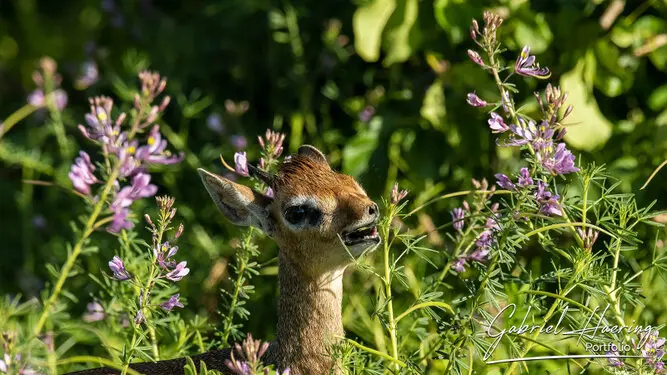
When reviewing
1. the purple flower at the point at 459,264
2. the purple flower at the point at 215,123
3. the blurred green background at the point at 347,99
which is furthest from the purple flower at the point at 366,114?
the purple flower at the point at 459,264

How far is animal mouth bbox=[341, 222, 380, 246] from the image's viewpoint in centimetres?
304

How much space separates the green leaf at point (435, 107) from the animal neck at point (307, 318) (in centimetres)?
136

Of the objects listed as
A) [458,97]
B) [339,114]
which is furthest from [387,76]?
[458,97]

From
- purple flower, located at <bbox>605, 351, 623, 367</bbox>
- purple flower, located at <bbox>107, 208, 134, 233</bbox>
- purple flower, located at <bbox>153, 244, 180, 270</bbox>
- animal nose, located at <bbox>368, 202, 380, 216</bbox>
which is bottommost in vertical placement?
purple flower, located at <bbox>605, 351, 623, 367</bbox>

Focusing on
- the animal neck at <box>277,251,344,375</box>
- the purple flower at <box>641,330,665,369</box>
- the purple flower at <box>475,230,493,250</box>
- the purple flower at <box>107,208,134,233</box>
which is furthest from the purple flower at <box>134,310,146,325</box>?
the purple flower at <box>641,330,665,369</box>

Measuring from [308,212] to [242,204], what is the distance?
0.23m

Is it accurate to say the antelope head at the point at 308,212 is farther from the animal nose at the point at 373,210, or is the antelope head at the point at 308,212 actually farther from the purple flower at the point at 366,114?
the purple flower at the point at 366,114

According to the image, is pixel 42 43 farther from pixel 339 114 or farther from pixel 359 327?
pixel 359 327

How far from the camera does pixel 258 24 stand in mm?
5500

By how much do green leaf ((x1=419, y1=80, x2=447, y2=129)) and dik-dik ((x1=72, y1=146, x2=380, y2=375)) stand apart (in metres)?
1.16

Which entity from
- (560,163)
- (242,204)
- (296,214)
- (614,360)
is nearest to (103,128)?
(242,204)

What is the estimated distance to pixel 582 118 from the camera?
4.16 metres

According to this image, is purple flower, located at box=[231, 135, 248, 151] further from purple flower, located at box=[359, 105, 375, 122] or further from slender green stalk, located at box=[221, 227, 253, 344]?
slender green stalk, located at box=[221, 227, 253, 344]

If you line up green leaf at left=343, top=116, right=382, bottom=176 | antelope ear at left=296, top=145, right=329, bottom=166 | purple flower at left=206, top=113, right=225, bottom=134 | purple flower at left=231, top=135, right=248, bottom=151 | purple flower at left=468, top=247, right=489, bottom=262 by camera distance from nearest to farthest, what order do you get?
1. purple flower at left=468, top=247, right=489, bottom=262
2. antelope ear at left=296, top=145, right=329, bottom=166
3. green leaf at left=343, top=116, right=382, bottom=176
4. purple flower at left=231, top=135, right=248, bottom=151
5. purple flower at left=206, top=113, right=225, bottom=134
